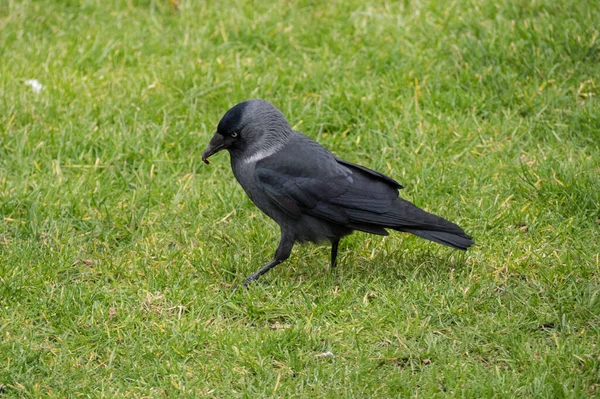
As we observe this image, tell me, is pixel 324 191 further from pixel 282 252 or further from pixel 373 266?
pixel 373 266

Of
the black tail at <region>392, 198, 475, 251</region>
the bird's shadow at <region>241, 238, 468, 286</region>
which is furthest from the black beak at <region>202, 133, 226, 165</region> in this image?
the black tail at <region>392, 198, 475, 251</region>

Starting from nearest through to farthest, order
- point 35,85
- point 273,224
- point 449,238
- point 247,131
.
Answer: point 449,238, point 247,131, point 273,224, point 35,85

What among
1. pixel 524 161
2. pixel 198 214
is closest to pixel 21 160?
pixel 198 214

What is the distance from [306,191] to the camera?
5.00 metres

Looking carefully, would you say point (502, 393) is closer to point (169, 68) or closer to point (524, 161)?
point (524, 161)

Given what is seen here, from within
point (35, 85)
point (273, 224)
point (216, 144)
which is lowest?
point (273, 224)

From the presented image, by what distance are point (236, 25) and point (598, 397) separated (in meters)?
4.89

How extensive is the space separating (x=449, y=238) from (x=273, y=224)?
54.3 inches

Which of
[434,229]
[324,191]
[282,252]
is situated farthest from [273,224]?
[434,229]

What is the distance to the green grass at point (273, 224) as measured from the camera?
424 cm

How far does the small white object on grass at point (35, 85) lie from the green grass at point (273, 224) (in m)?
0.08

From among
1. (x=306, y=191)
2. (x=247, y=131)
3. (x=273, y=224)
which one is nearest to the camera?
(x=306, y=191)

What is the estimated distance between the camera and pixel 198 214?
5.70 metres

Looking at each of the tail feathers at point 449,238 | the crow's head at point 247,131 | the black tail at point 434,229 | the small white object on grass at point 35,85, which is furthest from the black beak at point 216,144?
the small white object on grass at point 35,85
